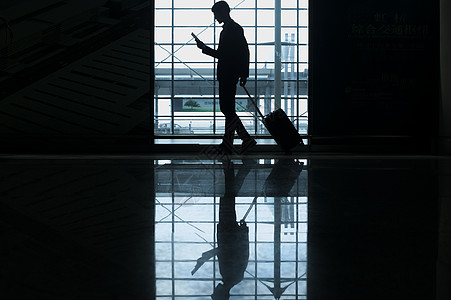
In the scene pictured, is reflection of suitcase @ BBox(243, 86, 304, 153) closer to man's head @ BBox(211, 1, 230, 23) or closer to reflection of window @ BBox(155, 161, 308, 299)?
man's head @ BBox(211, 1, 230, 23)

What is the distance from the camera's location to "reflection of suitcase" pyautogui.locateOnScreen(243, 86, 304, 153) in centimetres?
550

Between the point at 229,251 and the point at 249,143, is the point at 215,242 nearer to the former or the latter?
the point at 229,251

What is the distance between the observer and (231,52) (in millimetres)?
5215

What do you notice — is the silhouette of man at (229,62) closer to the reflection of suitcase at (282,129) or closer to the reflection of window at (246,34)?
the reflection of suitcase at (282,129)
